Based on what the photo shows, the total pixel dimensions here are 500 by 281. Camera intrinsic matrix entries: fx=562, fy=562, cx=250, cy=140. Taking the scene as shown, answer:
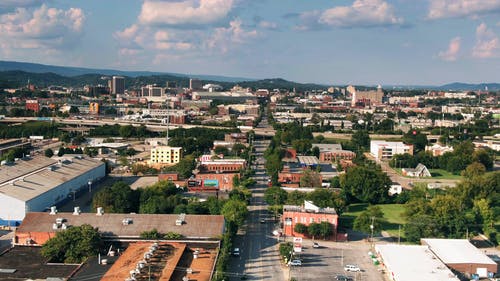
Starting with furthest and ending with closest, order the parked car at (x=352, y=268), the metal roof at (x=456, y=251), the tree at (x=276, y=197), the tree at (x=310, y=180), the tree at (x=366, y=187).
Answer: the tree at (x=310, y=180), the tree at (x=366, y=187), the tree at (x=276, y=197), the metal roof at (x=456, y=251), the parked car at (x=352, y=268)

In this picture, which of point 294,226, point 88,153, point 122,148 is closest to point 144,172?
point 88,153

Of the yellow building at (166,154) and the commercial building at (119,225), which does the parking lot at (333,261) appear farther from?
the yellow building at (166,154)

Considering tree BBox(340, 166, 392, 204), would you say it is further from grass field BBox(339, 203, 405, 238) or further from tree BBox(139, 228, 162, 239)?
tree BBox(139, 228, 162, 239)

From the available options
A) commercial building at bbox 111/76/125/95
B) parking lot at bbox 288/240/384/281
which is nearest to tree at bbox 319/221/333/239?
parking lot at bbox 288/240/384/281

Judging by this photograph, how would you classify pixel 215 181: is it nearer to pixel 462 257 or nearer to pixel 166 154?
pixel 166 154

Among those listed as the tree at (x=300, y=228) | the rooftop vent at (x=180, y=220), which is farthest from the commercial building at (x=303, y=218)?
the rooftop vent at (x=180, y=220)

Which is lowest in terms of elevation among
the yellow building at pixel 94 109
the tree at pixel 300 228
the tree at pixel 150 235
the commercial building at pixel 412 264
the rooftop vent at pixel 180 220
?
the commercial building at pixel 412 264

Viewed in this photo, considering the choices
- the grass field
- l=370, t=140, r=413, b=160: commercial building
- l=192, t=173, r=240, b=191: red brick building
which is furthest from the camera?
l=370, t=140, r=413, b=160: commercial building
